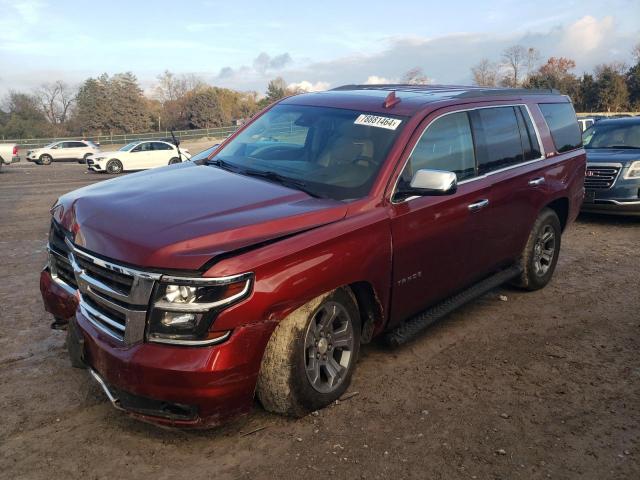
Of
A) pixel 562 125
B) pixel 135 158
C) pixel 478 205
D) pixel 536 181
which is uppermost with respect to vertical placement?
pixel 562 125

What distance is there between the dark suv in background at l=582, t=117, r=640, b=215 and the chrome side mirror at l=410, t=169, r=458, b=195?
6.76 meters

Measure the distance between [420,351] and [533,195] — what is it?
1.95m

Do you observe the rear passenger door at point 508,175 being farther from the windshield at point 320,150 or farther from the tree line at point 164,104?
the tree line at point 164,104

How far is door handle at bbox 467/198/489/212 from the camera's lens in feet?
14.1

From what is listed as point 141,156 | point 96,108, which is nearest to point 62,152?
point 141,156

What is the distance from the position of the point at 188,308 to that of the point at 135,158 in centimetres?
2482

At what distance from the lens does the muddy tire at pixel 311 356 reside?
10.1 feet

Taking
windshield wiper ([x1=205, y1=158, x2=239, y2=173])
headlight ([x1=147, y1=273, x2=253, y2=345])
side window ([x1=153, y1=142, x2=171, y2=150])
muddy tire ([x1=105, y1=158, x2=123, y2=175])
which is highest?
windshield wiper ([x1=205, y1=158, x2=239, y2=173])

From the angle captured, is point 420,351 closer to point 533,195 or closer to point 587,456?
point 587,456

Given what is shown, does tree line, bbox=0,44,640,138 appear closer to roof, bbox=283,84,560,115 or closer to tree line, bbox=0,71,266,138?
tree line, bbox=0,71,266,138

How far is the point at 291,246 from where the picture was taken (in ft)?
9.93

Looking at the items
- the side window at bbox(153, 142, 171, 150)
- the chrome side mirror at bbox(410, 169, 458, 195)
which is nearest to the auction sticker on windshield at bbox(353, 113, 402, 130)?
the chrome side mirror at bbox(410, 169, 458, 195)

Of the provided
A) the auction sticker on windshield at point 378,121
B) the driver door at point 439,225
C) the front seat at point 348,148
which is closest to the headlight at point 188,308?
the driver door at point 439,225

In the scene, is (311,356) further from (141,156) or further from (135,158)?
(141,156)
